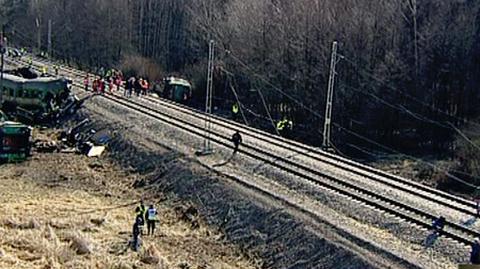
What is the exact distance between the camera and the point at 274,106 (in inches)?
2168

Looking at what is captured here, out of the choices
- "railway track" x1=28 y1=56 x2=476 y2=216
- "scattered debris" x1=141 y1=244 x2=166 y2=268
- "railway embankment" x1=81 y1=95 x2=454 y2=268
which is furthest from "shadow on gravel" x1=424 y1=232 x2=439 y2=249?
"scattered debris" x1=141 y1=244 x2=166 y2=268

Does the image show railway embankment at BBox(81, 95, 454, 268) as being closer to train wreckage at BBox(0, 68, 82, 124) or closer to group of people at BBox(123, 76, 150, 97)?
train wreckage at BBox(0, 68, 82, 124)

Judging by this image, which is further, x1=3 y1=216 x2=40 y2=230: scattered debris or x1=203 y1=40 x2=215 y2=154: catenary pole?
x1=203 y1=40 x2=215 y2=154: catenary pole

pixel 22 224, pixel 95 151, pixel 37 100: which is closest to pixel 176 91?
pixel 37 100

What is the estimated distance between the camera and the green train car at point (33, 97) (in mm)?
46312

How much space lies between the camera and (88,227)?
81.5ft

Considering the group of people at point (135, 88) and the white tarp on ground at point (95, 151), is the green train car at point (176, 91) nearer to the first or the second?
the group of people at point (135, 88)

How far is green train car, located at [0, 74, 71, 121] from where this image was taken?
46312 millimetres

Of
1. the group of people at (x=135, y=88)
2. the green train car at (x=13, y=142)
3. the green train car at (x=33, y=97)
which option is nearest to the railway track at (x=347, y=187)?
the green train car at (x=13, y=142)

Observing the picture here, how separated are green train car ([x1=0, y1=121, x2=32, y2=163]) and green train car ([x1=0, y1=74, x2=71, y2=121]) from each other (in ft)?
31.0

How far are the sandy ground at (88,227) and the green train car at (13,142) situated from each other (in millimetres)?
2028

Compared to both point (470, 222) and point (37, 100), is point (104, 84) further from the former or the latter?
point (470, 222)

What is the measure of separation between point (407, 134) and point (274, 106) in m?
10.3

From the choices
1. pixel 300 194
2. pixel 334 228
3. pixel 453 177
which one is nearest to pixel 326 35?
pixel 453 177
